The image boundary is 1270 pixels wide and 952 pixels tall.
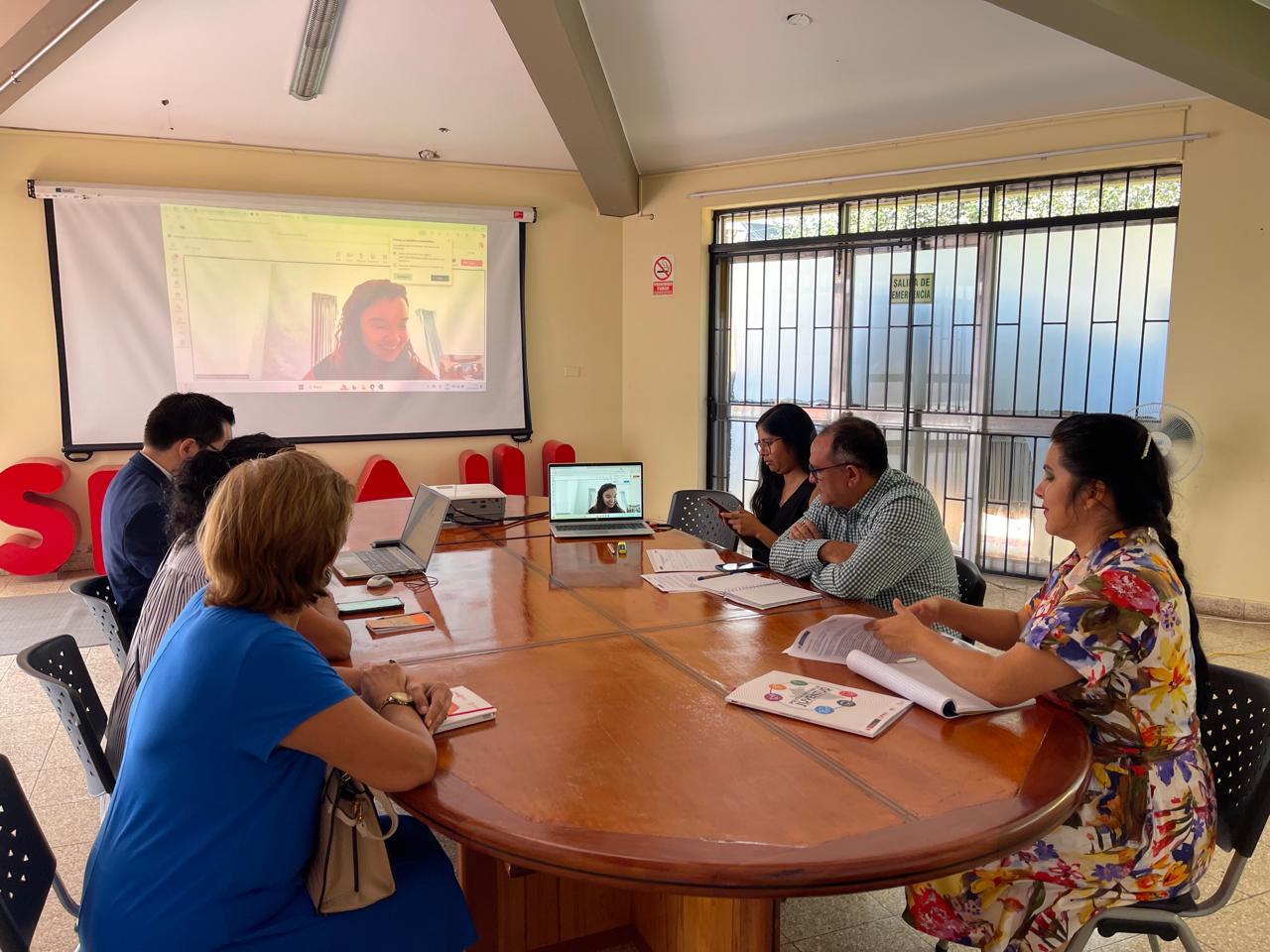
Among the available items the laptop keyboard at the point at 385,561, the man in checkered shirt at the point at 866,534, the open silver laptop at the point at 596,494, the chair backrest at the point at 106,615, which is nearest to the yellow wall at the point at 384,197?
the open silver laptop at the point at 596,494

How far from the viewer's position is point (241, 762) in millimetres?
1253

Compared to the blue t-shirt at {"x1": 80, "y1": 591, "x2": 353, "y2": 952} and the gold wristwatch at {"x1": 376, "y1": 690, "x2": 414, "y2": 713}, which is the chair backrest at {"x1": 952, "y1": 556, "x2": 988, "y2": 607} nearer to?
the gold wristwatch at {"x1": 376, "y1": 690, "x2": 414, "y2": 713}

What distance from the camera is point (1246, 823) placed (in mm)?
Answer: 1528

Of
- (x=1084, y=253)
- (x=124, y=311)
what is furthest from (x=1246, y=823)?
(x=124, y=311)

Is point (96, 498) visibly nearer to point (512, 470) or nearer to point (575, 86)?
point (512, 470)

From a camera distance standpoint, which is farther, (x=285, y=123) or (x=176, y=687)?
(x=285, y=123)

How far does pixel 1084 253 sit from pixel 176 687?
5.12m

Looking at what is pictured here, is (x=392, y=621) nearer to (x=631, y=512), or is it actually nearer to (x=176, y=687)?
(x=176, y=687)

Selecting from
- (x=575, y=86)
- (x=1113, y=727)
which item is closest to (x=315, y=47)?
(x=575, y=86)

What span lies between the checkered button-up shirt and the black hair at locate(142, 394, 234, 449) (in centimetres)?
198

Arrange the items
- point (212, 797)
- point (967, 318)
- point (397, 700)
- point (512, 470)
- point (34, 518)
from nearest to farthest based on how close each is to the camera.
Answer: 1. point (212, 797)
2. point (397, 700)
3. point (34, 518)
4. point (967, 318)
5. point (512, 470)

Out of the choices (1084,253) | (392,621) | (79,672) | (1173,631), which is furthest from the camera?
(1084,253)

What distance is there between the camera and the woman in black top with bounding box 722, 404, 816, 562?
3219 mm

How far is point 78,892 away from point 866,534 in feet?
7.68
